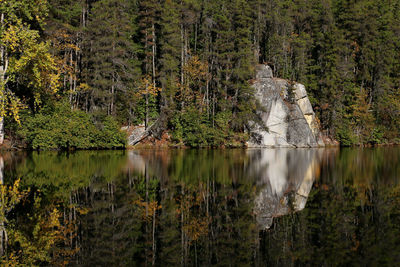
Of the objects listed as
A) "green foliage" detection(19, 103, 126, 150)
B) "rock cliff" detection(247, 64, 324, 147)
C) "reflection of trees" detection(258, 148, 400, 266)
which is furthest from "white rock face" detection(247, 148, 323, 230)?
"rock cliff" detection(247, 64, 324, 147)

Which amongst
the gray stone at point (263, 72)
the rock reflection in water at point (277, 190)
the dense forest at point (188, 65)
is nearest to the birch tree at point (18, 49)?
the dense forest at point (188, 65)

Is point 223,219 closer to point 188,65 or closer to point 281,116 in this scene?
point 188,65

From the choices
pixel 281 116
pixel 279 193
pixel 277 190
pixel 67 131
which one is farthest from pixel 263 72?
pixel 279 193

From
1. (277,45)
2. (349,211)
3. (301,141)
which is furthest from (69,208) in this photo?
(277,45)

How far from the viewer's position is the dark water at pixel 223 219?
6195 millimetres

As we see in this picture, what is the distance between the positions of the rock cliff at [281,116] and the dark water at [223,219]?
27457mm

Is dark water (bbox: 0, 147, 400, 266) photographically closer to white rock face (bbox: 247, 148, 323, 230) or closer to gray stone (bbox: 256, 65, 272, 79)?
white rock face (bbox: 247, 148, 323, 230)

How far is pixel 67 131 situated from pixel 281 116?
2529 cm

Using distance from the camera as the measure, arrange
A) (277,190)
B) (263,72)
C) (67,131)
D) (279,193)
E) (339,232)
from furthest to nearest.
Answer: (263,72)
(67,131)
(277,190)
(279,193)
(339,232)

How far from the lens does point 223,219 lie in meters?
8.48

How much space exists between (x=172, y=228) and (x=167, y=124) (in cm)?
3274

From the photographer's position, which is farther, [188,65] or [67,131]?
[188,65]

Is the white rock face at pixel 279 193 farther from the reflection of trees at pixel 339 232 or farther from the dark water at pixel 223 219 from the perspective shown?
the reflection of trees at pixel 339 232

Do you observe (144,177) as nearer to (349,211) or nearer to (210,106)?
(349,211)
